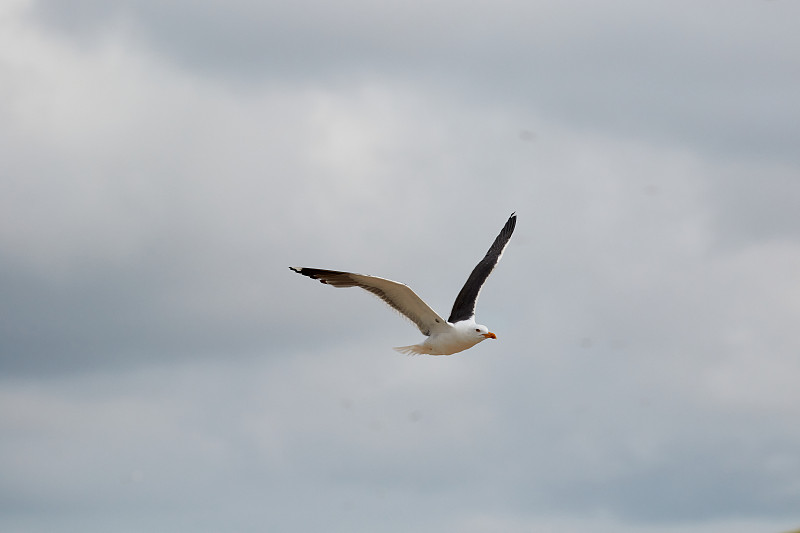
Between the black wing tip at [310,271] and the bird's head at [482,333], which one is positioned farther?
the bird's head at [482,333]

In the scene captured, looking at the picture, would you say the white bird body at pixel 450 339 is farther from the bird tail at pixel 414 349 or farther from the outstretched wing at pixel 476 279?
the outstretched wing at pixel 476 279

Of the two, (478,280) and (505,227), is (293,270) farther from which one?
(505,227)

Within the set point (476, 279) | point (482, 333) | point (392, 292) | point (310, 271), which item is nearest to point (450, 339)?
point (482, 333)

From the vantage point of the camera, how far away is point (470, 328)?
41344mm

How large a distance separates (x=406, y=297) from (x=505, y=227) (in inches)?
589

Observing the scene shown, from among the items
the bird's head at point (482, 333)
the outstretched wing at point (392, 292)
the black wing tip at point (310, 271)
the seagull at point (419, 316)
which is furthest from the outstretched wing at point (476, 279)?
the black wing tip at point (310, 271)

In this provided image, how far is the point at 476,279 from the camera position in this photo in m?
48.0

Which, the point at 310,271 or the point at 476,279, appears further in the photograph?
the point at 476,279

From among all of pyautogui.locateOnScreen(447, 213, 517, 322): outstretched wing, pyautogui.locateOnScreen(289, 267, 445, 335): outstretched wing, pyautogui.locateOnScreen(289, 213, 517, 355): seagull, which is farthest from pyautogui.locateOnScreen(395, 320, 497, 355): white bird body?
pyautogui.locateOnScreen(447, 213, 517, 322): outstretched wing

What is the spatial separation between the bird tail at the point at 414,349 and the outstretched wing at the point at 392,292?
72 centimetres

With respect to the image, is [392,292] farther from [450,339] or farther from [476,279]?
[476,279]

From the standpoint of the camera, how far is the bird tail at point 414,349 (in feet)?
134

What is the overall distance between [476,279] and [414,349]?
25.7ft

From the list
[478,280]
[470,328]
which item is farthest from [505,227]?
[470,328]
